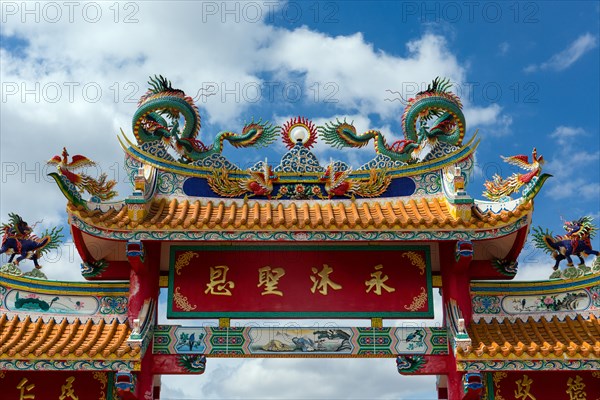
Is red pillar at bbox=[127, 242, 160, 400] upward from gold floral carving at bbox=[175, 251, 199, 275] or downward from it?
downward

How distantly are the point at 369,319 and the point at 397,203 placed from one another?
191 centimetres

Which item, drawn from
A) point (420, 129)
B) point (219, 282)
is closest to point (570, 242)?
point (420, 129)

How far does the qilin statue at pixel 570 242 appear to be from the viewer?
36.0ft

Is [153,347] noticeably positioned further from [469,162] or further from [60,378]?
[469,162]

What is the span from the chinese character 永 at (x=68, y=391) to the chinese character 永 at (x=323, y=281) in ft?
11.6

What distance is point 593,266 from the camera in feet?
35.5

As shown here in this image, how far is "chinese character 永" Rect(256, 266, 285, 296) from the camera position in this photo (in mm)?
10664

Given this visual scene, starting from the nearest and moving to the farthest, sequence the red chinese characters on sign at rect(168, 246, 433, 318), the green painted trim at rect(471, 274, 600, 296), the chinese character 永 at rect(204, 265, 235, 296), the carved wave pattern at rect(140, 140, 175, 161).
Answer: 1. the red chinese characters on sign at rect(168, 246, 433, 318)
2. the chinese character 永 at rect(204, 265, 235, 296)
3. the green painted trim at rect(471, 274, 600, 296)
4. the carved wave pattern at rect(140, 140, 175, 161)

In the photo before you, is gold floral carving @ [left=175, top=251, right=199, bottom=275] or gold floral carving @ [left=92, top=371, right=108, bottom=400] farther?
gold floral carving @ [left=175, top=251, right=199, bottom=275]

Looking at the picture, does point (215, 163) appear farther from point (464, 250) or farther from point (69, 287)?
point (464, 250)

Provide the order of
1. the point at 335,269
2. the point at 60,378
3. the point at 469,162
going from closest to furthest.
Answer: the point at 60,378
the point at 335,269
the point at 469,162

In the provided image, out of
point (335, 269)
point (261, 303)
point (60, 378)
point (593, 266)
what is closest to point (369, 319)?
point (335, 269)

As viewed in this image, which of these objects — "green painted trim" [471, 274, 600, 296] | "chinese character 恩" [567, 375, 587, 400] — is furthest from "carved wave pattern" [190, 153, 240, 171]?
"chinese character 恩" [567, 375, 587, 400]

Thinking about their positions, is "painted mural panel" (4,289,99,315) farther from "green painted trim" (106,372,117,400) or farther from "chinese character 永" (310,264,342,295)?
"chinese character 永" (310,264,342,295)
